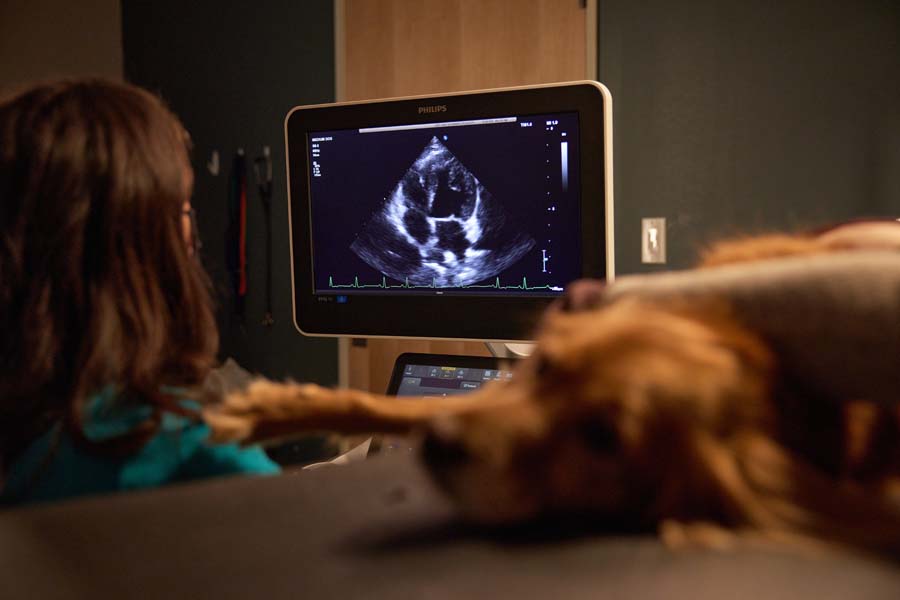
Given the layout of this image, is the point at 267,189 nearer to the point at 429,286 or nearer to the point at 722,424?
the point at 429,286

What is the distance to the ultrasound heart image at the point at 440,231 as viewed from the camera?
1.08 metres

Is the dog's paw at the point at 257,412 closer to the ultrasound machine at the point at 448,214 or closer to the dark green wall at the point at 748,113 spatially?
the ultrasound machine at the point at 448,214

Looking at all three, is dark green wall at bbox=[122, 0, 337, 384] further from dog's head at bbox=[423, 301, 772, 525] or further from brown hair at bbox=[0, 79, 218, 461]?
dog's head at bbox=[423, 301, 772, 525]

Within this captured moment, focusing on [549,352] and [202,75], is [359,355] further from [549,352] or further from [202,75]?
[549,352]

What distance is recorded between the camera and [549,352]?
334 mm

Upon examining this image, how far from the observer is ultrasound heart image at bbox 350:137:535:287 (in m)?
1.08

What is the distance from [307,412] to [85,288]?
0.49 meters

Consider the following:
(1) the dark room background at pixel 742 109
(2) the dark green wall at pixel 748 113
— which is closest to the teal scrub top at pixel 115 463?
(1) the dark room background at pixel 742 109

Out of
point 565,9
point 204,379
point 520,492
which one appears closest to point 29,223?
point 204,379

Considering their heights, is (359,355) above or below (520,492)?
below

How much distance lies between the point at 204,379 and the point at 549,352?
1.86ft

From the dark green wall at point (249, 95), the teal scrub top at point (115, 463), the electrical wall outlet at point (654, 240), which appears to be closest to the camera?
the teal scrub top at point (115, 463)

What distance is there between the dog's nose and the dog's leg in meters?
0.06

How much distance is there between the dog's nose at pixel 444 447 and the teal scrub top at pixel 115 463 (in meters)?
0.40
